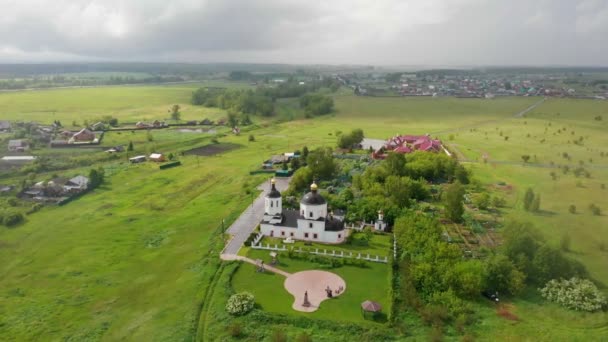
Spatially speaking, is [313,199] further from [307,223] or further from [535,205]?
[535,205]

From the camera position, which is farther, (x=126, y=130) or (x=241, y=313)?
(x=126, y=130)

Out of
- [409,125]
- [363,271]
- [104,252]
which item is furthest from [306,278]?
[409,125]

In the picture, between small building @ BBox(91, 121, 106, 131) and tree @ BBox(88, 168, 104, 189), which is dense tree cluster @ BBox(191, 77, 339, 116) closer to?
small building @ BBox(91, 121, 106, 131)

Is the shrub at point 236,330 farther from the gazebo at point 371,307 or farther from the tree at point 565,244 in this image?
the tree at point 565,244

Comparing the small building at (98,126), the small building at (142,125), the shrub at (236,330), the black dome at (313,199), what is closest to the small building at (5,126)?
the small building at (98,126)

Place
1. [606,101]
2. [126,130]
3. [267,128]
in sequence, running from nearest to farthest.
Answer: [126,130], [267,128], [606,101]

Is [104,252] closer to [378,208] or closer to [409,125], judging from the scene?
[378,208]

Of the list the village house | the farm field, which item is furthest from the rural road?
the farm field

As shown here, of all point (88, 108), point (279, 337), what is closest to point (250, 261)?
point (279, 337)
